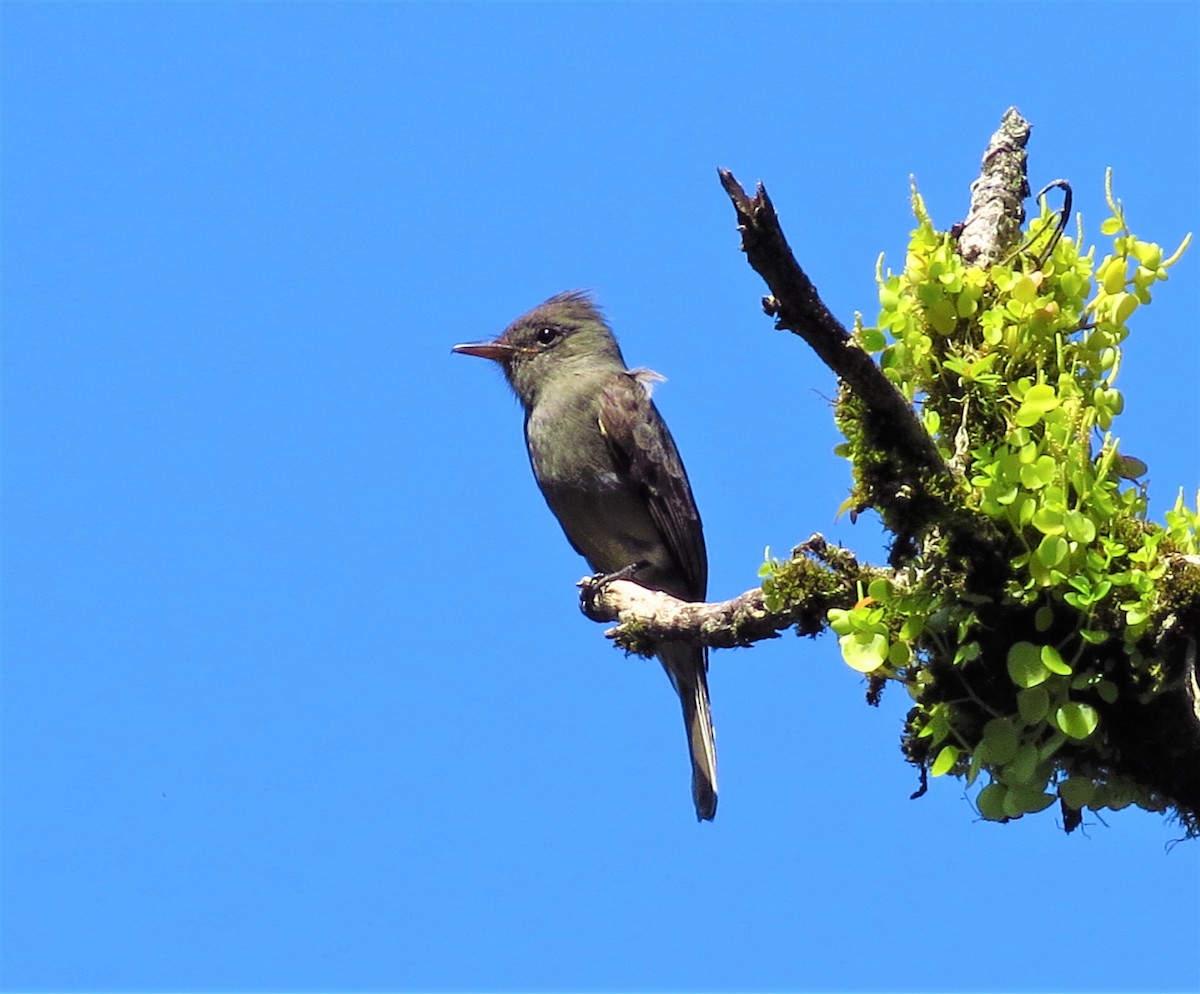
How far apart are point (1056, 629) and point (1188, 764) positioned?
0.55 meters

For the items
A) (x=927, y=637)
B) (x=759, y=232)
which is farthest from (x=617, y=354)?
(x=759, y=232)

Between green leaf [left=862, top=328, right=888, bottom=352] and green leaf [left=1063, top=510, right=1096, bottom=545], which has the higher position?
green leaf [left=862, top=328, right=888, bottom=352]

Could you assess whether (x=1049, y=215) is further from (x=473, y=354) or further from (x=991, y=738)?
(x=473, y=354)

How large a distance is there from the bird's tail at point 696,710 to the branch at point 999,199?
3139 mm

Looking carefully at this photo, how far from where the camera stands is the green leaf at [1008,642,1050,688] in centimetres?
434

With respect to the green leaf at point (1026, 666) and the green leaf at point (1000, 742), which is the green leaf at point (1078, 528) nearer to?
the green leaf at point (1026, 666)

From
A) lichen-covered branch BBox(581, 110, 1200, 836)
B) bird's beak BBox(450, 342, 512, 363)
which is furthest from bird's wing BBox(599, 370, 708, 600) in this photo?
lichen-covered branch BBox(581, 110, 1200, 836)

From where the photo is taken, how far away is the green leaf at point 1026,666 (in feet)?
14.2

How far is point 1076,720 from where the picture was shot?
433 centimetres

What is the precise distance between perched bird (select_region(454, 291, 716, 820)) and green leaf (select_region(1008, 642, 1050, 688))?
398cm

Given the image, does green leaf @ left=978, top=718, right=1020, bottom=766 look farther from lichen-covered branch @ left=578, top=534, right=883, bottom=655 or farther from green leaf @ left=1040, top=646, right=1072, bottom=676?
lichen-covered branch @ left=578, top=534, right=883, bottom=655

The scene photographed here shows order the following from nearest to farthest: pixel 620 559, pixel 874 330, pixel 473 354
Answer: pixel 874 330
pixel 620 559
pixel 473 354

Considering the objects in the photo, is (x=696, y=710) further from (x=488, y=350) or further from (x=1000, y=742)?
(x=1000, y=742)

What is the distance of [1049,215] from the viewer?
16.8 feet
